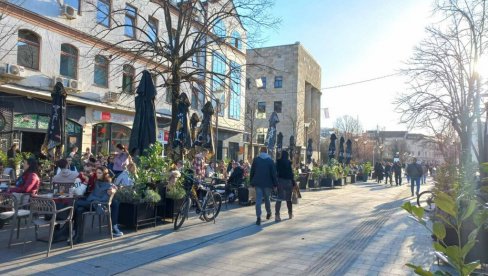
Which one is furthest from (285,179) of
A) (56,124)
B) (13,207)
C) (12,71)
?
(12,71)

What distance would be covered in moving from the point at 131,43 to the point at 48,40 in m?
4.95

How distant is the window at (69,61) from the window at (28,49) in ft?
→ 4.43

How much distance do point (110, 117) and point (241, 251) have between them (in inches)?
629

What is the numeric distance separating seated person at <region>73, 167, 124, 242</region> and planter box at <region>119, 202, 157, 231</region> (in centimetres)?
24

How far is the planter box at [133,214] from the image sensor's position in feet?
24.8

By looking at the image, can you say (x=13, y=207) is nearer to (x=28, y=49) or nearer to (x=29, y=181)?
(x=29, y=181)

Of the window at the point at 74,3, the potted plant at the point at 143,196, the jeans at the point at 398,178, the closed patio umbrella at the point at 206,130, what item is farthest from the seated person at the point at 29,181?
the jeans at the point at 398,178

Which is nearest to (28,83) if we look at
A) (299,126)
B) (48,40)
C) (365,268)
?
(48,40)

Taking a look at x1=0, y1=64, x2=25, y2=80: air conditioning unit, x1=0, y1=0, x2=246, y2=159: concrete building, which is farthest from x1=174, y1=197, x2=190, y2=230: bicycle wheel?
x1=0, y1=64, x2=25, y2=80: air conditioning unit

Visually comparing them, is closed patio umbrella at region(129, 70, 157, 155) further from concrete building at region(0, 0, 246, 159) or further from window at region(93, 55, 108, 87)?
window at region(93, 55, 108, 87)

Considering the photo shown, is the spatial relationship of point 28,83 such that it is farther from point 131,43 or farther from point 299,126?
point 299,126

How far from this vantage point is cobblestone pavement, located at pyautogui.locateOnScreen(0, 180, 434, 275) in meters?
5.42

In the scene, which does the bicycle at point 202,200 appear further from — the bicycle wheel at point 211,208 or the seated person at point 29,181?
the seated person at point 29,181

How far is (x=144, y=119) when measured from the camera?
9625 millimetres
